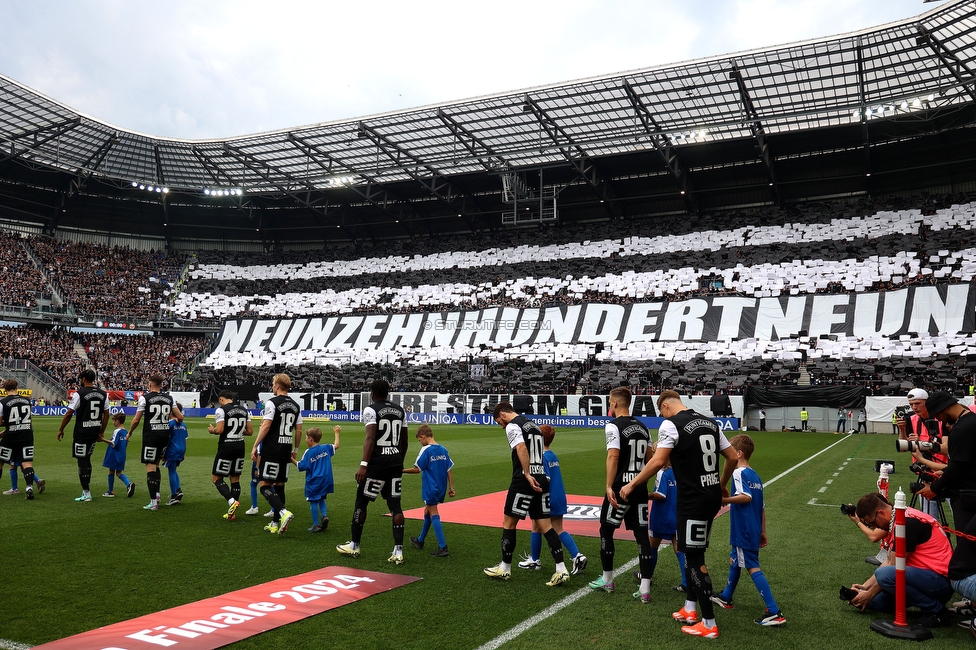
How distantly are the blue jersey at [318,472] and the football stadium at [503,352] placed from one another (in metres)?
0.13

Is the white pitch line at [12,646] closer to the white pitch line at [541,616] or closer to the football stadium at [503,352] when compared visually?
the football stadium at [503,352]

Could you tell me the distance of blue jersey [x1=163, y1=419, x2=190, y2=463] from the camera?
11.9 metres

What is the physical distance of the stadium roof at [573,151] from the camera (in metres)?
34.0

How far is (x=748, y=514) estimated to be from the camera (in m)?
6.25

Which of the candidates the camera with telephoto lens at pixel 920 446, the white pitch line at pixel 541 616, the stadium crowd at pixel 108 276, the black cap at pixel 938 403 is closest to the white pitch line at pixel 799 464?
the camera with telephoto lens at pixel 920 446

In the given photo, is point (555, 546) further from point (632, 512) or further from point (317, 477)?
point (317, 477)

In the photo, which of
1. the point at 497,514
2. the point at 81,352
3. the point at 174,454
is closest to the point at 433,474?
the point at 497,514

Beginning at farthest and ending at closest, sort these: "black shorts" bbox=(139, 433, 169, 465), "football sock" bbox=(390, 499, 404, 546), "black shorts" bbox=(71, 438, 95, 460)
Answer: "black shorts" bbox=(71, 438, 95, 460), "black shorts" bbox=(139, 433, 169, 465), "football sock" bbox=(390, 499, 404, 546)

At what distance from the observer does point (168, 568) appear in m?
7.65

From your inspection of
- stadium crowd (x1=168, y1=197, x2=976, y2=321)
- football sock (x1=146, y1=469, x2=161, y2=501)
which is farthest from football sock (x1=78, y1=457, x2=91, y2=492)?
stadium crowd (x1=168, y1=197, x2=976, y2=321)

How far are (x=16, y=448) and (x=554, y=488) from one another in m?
10.4

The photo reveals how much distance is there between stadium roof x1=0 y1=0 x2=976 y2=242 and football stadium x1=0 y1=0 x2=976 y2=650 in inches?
11.1

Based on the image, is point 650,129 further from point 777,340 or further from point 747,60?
point 777,340

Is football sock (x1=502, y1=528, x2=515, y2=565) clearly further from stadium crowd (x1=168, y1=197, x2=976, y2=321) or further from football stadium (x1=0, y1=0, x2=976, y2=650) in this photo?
stadium crowd (x1=168, y1=197, x2=976, y2=321)
